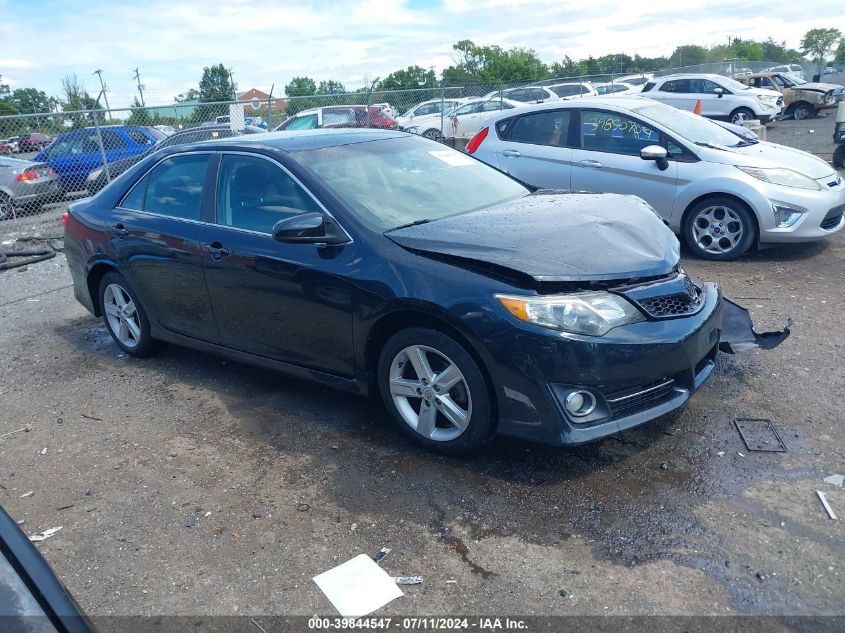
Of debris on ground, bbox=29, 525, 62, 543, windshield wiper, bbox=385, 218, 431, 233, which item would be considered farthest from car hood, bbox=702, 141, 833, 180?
debris on ground, bbox=29, 525, 62, 543

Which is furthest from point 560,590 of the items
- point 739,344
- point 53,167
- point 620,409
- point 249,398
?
point 53,167

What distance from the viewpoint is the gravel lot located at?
2836 millimetres

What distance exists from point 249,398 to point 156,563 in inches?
67.9

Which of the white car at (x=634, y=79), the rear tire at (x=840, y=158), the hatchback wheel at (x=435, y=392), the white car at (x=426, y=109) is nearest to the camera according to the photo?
the hatchback wheel at (x=435, y=392)

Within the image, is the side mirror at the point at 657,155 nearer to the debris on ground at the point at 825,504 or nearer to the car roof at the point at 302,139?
the car roof at the point at 302,139

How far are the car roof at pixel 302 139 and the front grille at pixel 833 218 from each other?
4.49 meters

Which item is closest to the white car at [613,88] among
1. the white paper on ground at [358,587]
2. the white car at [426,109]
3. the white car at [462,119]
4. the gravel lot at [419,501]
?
the white car at [462,119]

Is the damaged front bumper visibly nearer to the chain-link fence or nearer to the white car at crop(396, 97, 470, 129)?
the chain-link fence

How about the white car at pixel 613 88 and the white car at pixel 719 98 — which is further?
the white car at pixel 613 88

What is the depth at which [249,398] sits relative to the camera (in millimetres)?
4781

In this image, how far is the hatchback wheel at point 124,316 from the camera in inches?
213

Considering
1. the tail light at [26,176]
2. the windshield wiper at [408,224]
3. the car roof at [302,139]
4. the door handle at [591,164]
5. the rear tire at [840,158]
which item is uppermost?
the car roof at [302,139]

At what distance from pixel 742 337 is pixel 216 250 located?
3.36 metres

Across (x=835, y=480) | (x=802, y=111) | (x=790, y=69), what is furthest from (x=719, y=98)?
(x=790, y=69)
